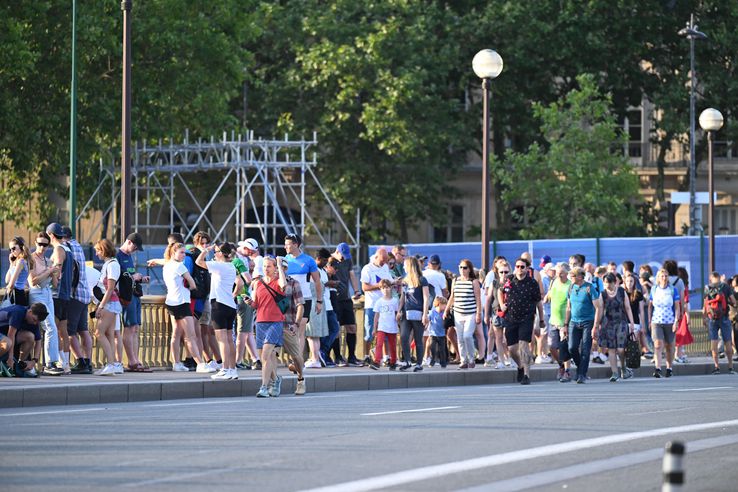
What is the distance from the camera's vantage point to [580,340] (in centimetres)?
2381

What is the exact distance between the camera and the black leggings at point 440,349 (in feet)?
83.3

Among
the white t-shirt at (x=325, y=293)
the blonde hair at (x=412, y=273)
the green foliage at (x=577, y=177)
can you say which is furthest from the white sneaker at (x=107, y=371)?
the green foliage at (x=577, y=177)

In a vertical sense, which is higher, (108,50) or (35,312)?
(108,50)

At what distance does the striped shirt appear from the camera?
24.8m

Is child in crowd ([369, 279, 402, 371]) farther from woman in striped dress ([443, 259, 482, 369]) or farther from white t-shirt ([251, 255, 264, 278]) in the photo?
white t-shirt ([251, 255, 264, 278])

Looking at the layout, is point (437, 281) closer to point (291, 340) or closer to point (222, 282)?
point (222, 282)

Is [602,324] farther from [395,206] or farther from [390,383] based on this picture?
[395,206]

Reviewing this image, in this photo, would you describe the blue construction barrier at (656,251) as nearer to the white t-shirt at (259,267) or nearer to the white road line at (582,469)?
the white t-shirt at (259,267)

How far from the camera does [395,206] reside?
53812mm

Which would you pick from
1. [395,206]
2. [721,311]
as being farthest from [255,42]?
[721,311]

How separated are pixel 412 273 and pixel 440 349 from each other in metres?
1.78

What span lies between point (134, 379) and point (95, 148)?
87.8ft

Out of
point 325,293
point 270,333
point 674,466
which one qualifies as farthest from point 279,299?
point 674,466

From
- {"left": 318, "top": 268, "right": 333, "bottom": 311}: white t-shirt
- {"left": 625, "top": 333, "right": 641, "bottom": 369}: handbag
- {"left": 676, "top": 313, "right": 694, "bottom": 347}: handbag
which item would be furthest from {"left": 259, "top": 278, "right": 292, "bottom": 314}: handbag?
{"left": 676, "top": 313, "right": 694, "bottom": 347}: handbag
